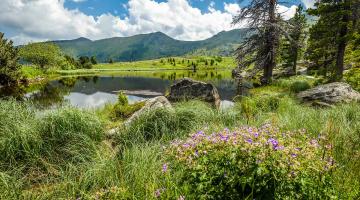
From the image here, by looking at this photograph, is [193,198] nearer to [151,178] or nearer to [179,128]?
[151,178]

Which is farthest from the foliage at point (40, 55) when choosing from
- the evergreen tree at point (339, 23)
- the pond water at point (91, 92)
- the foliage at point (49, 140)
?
the foliage at point (49, 140)

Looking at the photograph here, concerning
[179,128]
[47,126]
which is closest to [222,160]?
[179,128]

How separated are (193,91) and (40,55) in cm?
10204

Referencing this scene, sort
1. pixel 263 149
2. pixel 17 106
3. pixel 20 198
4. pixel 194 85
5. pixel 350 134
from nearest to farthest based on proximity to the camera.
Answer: pixel 263 149
pixel 20 198
pixel 350 134
pixel 17 106
pixel 194 85

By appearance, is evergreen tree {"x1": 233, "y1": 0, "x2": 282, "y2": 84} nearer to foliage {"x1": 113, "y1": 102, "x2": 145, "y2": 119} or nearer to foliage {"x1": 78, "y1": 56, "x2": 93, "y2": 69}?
A: foliage {"x1": 113, "y1": 102, "x2": 145, "y2": 119}

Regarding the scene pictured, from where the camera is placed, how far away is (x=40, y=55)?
10531 cm

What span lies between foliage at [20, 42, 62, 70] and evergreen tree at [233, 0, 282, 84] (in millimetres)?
94541

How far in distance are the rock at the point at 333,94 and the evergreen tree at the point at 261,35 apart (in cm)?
1064

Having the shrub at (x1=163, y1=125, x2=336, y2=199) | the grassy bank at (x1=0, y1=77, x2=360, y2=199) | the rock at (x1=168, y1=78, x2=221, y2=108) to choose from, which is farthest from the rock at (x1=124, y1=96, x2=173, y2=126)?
the shrub at (x1=163, y1=125, x2=336, y2=199)

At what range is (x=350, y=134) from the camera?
24.4 ft

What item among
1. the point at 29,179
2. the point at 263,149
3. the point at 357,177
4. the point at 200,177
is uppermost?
the point at 263,149

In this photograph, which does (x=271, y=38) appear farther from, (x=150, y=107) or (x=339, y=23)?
(x=150, y=107)

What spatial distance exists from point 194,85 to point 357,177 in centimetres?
1428

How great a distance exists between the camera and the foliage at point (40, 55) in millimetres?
105688
